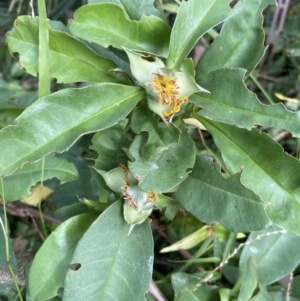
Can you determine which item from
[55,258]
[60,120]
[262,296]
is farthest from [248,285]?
[60,120]

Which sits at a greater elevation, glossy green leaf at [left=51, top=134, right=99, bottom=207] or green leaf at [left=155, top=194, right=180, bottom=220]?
green leaf at [left=155, top=194, right=180, bottom=220]

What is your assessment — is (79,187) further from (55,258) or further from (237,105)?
(237,105)

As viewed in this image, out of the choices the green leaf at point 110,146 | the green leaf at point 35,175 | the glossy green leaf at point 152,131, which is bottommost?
the green leaf at point 35,175

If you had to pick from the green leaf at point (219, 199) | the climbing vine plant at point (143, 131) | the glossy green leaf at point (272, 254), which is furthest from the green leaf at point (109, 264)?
the glossy green leaf at point (272, 254)

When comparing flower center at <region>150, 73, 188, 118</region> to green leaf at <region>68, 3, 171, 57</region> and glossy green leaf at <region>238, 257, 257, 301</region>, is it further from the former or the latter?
glossy green leaf at <region>238, 257, 257, 301</region>

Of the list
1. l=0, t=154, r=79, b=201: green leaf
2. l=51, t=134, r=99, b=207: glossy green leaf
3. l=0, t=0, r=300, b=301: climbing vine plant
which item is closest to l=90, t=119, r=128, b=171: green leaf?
l=0, t=0, r=300, b=301: climbing vine plant

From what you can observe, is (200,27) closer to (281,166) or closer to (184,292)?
(281,166)

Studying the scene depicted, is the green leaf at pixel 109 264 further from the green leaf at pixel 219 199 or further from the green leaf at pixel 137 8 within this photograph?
the green leaf at pixel 137 8
